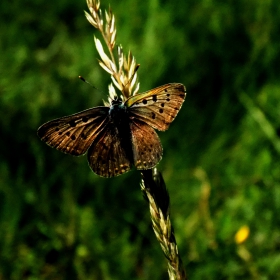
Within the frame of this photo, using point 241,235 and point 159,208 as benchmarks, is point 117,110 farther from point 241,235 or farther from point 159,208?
point 241,235

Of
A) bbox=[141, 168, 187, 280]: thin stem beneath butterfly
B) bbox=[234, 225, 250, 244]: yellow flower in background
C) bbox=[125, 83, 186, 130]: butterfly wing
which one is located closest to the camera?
bbox=[141, 168, 187, 280]: thin stem beneath butterfly

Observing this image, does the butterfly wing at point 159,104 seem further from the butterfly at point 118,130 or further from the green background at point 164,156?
the green background at point 164,156

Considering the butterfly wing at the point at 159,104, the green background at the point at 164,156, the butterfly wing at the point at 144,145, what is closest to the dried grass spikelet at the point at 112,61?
the butterfly wing at the point at 159,104

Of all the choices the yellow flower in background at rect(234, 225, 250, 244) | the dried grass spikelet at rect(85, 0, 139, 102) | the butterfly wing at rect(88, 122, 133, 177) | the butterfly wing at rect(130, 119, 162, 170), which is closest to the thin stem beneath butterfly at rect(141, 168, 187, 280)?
the butterfly wing at rect(130, 119, 162, 170)

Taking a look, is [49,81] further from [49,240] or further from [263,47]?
[263,47]

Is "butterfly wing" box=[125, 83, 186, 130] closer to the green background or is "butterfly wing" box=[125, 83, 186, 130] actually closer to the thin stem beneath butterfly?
the thin stem beneath butterfly
